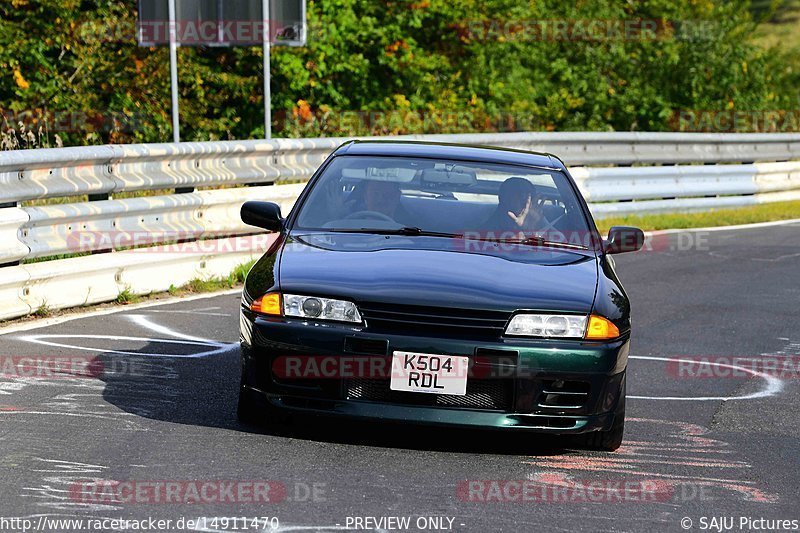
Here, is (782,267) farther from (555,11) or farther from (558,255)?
(555,11)

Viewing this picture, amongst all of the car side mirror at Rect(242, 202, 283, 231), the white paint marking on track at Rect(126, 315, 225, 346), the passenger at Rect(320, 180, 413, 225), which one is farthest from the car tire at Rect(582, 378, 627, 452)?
the white paint marking on track at Rect(126, 315, 225, 346)

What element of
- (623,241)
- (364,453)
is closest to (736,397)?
(623,241)

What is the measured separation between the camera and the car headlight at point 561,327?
5938 millimetres

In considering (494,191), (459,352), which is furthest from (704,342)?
(459,352)

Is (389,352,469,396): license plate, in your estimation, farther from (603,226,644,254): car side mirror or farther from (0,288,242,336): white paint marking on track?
(0,288,242,336): white paint marking on track

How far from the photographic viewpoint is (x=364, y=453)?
5.96m

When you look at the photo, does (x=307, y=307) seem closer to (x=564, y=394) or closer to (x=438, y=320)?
(x=438, y=320)

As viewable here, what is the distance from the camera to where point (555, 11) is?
103ft

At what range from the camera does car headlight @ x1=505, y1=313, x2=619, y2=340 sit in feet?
19.5

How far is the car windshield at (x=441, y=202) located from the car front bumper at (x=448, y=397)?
1237mm

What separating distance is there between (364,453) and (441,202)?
1.89 meters

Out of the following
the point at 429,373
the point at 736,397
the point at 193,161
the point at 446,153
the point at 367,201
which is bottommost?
the point at 736,397

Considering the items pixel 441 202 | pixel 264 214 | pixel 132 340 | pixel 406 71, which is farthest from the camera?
pixel 406 71

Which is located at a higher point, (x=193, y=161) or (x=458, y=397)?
(x=193, y=161)
